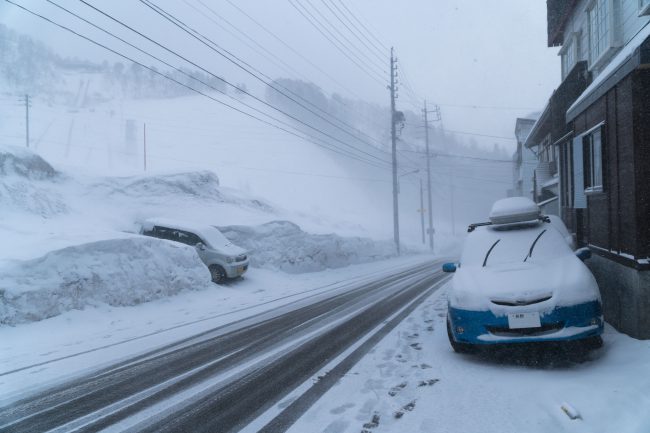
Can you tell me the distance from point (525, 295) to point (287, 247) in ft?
50.7

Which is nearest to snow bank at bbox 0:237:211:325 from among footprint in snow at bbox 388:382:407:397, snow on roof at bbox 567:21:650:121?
footprint in snow at bbox 388:382:407:397

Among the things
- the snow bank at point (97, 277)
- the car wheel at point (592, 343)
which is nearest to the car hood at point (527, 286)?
the car wheel at point (592, 343)

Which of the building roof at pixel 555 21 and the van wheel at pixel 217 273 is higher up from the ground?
the building roof at pixel 555 21

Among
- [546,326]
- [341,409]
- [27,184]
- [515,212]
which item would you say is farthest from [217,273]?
[546,326]

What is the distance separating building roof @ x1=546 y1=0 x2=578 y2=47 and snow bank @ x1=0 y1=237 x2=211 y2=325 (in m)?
14.7

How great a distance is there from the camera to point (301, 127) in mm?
104125

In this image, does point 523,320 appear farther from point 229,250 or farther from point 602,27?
point 229,250

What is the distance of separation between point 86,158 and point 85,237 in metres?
61.9

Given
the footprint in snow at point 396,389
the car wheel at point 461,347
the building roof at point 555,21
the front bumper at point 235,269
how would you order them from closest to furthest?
1. the footprint in snow at point 396,389
2. the car wheel at point 461,347
3. the front bumper at point 235,269
4. the building roof at point 555,21

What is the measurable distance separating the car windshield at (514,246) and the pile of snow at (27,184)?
15.0 metres

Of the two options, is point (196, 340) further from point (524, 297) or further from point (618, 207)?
point (618, 207)

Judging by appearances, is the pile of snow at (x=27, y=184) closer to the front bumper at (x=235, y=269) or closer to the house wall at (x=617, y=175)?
the front bumper at (x=235, y=269)

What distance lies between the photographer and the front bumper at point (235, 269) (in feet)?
49.4

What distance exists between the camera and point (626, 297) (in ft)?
20.6
